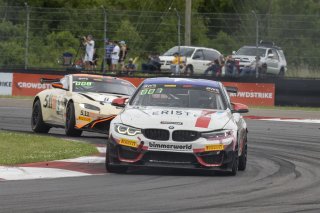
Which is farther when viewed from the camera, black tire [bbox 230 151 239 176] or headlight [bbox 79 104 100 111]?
headlight [bbox 79 104 100 111]

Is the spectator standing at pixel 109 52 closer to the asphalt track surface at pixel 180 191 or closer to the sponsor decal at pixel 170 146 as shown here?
the asphalt track surface at pixel 180 191

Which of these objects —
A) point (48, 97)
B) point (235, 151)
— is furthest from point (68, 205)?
point (48, 97)

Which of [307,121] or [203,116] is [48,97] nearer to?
[203,116]

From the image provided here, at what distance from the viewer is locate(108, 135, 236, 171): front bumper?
1268 cm

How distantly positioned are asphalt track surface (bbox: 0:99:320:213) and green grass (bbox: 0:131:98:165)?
163 cm

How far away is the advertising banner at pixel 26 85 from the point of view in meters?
34.6

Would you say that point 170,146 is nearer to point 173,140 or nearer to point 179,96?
point 173,140

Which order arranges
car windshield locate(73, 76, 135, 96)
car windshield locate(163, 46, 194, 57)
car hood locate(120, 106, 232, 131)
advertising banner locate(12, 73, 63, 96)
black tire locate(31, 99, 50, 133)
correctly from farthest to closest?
1. car windshield locate(163, 46, 194, 57)
2. advertising banner locate(12, 73, 63, 96)
3. black tire locate(31, 99, 50, 133)
4. car windshield locate(73, 76, 135, 96)
5. car hood locate(120, 106, 232, 131)

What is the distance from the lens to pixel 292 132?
22734 mm

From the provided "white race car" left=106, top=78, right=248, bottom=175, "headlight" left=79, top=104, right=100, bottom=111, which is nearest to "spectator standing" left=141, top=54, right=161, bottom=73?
"headlight" left=79, top=104, right=100, bottom=111

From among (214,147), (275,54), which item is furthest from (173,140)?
(275,54)

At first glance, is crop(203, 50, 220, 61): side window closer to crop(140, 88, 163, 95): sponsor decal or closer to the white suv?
the white suv

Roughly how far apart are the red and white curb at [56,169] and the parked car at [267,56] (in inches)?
815

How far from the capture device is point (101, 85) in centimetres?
1988
